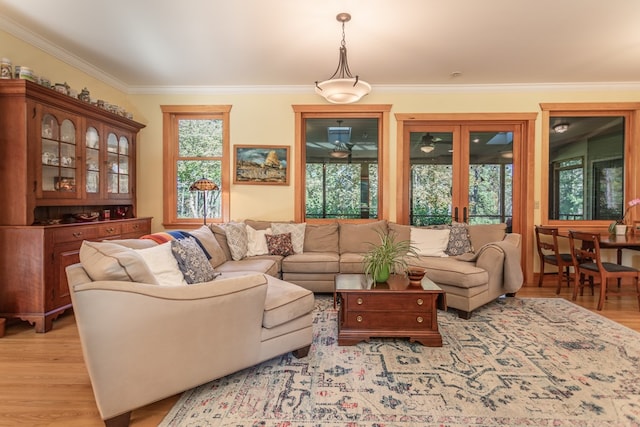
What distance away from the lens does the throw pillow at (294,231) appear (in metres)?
4.25

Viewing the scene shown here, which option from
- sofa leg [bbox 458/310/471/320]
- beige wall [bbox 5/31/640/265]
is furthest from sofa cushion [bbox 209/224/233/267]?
sofa leg [bbox 458/310/471/320]

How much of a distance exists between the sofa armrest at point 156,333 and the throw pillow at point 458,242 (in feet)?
9.29

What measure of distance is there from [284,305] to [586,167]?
4.89m

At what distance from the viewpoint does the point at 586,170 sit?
15.3 ft

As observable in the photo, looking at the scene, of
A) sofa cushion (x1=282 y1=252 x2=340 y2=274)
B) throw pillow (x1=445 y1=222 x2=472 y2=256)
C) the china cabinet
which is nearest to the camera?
the china cabinet

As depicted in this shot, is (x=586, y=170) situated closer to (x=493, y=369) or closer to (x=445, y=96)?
(x=445, y=96)

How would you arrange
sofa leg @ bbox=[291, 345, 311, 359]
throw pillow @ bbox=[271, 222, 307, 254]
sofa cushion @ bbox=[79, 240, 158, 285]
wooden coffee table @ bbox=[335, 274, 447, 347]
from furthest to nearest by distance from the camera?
throw pillow @ bbox=[271, 222, 307, 254] < wooden coffee table @ bbox=[335, 274, 447, 347] < sofa leg @ bbox=[291, 345, 311, 359] < sofa cushion @ bbox=[79, 240, 158, 285]

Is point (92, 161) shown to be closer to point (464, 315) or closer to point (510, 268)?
point (464, 315)

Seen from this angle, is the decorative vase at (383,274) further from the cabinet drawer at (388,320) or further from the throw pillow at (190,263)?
the throw pillow at (190,263)

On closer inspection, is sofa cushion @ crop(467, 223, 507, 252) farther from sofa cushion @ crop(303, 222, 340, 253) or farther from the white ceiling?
the white ceiling

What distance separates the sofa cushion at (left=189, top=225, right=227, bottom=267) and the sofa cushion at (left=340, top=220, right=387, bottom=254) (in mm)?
1578

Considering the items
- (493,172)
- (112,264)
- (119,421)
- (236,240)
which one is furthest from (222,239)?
(493,172)

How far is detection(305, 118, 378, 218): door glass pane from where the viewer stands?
4.85 meters

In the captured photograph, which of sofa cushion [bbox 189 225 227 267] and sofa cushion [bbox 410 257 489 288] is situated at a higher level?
sofa cushion [bbox 189 225 227 267]
